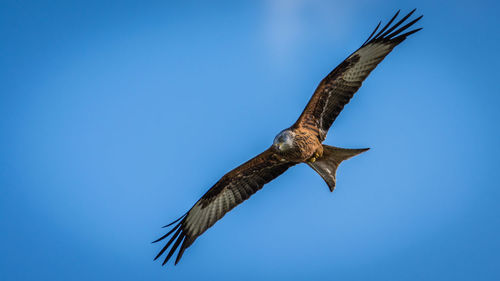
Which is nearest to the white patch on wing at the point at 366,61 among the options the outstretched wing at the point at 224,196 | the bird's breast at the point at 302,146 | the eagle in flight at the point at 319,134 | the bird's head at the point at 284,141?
the eagle in flight at the point at 319,134

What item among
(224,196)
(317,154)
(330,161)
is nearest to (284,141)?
(317,154)

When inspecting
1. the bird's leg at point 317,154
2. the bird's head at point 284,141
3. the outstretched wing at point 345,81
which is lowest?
the bird's leg at point 317,154

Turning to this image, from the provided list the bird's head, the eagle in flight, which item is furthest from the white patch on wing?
the bird's head

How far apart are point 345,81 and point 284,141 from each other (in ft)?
4.42

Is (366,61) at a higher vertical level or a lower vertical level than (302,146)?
higher

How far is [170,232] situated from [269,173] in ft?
5.81

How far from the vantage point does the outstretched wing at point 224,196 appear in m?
6.84

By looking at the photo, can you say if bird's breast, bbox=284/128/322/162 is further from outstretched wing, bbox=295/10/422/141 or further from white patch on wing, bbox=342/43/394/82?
white patch on wing, bbox=342/43/394/82

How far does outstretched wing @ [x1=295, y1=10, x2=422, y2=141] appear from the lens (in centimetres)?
639

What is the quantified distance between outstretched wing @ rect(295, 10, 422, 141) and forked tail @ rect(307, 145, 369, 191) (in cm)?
25

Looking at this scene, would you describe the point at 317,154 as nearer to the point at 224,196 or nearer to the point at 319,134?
the point at 319,134

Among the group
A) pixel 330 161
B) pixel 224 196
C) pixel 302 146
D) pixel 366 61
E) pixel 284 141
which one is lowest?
pixel 330 161

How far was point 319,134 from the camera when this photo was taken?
6.49 meters

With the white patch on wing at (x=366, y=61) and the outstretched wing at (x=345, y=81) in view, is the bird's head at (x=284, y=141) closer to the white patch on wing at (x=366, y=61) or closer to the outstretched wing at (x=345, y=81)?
the outstretched wing at (x=345, y=81)
